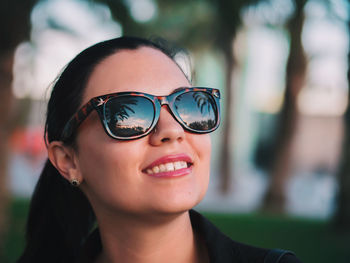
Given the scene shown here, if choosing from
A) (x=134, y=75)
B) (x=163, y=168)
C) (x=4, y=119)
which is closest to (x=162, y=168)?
(x=163, y=168)

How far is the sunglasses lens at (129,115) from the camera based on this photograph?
146 centimetres

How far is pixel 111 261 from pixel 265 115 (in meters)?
23.8

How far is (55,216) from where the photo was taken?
6.92 ft

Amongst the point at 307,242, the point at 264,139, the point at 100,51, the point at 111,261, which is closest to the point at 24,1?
the point at 100,51

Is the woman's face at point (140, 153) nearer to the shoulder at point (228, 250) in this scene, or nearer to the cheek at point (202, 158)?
the cheek at point (202, 158)

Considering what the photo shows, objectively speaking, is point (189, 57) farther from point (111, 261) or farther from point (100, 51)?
point (111, 261)

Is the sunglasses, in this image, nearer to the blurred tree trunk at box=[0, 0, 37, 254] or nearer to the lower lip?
the lower lip

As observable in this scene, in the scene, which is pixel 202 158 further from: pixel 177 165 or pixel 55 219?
pixel 55 219

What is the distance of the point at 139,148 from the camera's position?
4.72ft

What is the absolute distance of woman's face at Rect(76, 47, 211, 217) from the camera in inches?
55.2

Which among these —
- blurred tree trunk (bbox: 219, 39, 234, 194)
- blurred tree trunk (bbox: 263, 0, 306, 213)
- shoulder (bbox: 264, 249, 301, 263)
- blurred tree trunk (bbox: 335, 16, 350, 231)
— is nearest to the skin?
shoulder (bbox: 264, 249, 301, 263)

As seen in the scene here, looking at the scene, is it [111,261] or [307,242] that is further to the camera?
[307,242]

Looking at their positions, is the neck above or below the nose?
below

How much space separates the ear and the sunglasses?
18 cm
